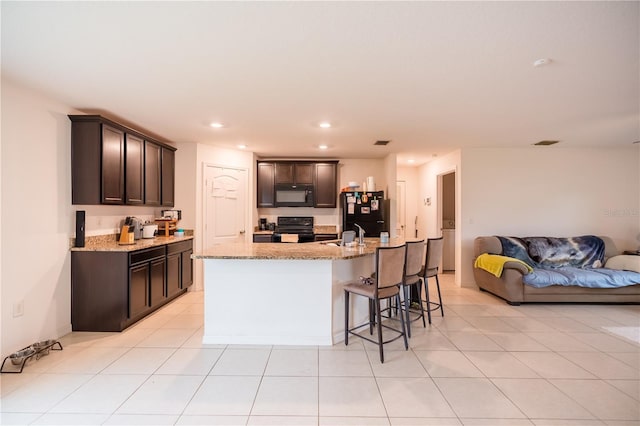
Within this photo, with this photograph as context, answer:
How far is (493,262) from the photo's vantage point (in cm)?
435

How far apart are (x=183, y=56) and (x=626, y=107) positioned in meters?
4.23

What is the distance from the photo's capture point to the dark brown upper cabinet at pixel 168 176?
4442mm

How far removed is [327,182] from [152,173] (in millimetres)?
2951

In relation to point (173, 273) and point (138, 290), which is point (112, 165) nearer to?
point (138, 290)

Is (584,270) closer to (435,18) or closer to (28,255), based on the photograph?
(435,18)

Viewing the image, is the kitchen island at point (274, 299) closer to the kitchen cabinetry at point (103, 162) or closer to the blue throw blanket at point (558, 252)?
the kitchen cabinetry at point (103, 162)

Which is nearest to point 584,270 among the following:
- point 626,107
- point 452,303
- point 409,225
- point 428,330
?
point 452,303

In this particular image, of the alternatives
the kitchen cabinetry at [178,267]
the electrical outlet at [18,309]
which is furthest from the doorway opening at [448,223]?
the electrical outlet at [18,309]

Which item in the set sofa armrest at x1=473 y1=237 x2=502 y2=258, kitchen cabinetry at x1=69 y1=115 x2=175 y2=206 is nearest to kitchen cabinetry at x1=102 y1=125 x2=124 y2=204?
kitchen cabinetry at x1=69 y1=115 x2=175 y2=206

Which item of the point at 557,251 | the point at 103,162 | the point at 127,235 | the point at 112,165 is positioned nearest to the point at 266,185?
the point at 127,235

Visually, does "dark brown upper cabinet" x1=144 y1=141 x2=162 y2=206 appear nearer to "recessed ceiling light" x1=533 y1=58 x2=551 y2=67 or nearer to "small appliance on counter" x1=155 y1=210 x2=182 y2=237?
"small appliance on counter" x1=155 y1=210 x2=182 y2=237

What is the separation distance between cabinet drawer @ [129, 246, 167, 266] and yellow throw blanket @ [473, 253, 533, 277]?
14.8 ft

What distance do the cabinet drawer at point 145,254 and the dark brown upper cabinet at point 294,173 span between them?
2.52 m

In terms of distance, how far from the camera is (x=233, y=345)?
291 centimetres
